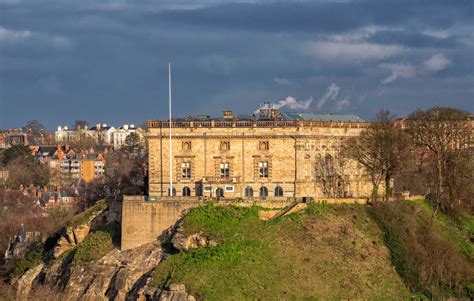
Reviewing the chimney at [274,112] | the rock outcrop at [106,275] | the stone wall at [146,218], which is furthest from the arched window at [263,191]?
the rock outcrop at [106,275]

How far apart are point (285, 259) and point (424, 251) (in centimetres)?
1008

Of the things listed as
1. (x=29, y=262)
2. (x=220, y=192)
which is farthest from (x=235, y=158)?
(x=29, y=262)

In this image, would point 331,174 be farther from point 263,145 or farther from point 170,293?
point 170,293

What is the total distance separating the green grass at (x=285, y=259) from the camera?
5509cm

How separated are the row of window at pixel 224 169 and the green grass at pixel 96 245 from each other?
684 cm

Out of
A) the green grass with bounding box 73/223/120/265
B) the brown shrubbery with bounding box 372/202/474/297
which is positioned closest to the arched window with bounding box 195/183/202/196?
the green grass with bounding box 73/223/120/265

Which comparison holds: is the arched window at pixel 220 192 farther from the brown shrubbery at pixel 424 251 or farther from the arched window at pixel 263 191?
the brown shrubbery at pixel 424 251

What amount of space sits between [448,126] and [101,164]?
105644 millimetres

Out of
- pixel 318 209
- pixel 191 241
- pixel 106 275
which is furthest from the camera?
pixel 318 209

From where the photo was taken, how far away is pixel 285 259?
189 ft

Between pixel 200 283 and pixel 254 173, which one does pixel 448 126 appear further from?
pixel 200 283

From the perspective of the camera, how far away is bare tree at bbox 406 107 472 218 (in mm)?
70688

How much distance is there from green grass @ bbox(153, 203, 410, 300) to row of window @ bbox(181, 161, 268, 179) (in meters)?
7.66

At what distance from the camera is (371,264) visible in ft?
192
